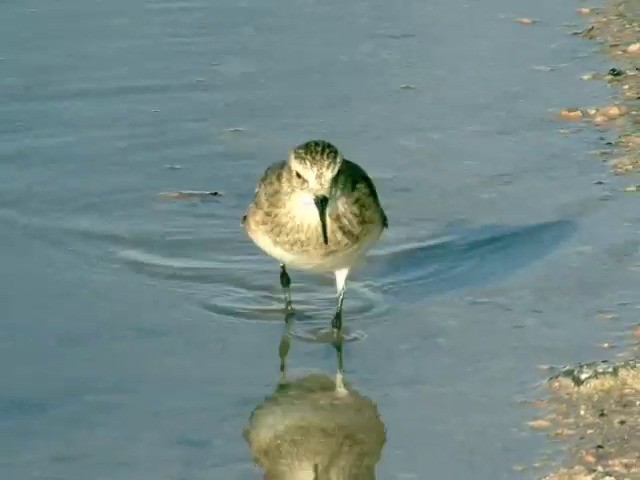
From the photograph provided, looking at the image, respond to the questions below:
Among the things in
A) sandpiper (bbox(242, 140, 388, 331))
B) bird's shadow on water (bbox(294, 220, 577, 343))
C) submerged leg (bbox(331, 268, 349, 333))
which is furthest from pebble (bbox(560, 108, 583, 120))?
submerged leg (bbox(331, 268, 349, 333))

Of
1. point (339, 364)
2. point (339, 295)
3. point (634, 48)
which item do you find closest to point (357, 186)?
point (339, 295)

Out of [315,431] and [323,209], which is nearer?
[315,431]

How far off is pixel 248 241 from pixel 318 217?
1180mm

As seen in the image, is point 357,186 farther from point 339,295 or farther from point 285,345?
point 285,345

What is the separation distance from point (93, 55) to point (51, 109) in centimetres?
116

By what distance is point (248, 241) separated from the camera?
10.4 m

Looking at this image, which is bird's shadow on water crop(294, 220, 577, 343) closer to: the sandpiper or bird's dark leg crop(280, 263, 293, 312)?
bird's dark leg crop(280, 263, 293, 312)

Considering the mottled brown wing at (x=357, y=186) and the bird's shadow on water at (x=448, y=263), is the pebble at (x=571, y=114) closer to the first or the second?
the bird's shadow on water at (x=448, y=263)

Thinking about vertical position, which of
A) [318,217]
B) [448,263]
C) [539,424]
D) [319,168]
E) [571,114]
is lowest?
[448,263]

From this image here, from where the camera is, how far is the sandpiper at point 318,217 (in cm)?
911

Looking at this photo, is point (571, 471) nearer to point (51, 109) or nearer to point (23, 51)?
point (51, 109)

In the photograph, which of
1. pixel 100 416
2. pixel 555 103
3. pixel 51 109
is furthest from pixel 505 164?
pixel 100 416

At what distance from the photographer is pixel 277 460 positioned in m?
7.39

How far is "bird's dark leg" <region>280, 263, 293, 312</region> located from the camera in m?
9.32
